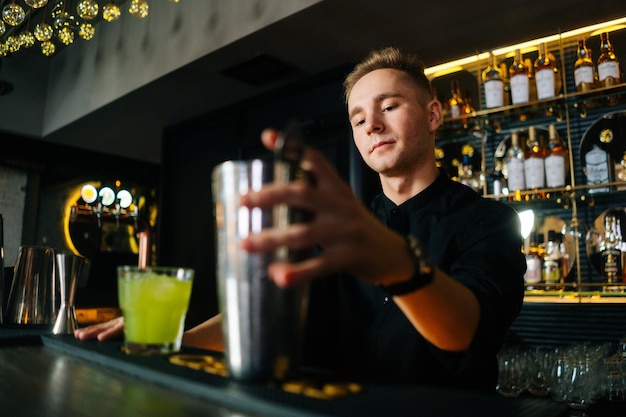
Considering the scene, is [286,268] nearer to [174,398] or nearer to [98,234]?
[174,398]

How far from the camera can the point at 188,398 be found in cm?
55

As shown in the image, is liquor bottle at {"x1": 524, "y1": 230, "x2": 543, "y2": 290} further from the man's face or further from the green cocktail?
the green cocktail

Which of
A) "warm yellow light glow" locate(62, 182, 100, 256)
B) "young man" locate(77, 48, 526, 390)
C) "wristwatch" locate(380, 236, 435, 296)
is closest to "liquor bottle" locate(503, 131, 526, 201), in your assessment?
"young man" locate(77, 48, 526, 390)

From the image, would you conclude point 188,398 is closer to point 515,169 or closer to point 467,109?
point 515,169

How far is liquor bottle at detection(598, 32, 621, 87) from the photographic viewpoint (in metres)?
2.47

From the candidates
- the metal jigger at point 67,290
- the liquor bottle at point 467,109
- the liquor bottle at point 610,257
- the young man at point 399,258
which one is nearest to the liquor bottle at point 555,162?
the liquor bottle at point 610,257

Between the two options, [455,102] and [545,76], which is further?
[455,102]

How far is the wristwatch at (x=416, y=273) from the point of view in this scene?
0.54m

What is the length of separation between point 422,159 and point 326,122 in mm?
2024

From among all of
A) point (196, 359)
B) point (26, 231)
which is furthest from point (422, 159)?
point (26, 231)

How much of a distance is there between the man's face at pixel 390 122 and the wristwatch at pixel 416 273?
0.77 meters

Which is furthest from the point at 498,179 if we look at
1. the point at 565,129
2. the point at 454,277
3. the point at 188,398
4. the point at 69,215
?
the point at 69,215

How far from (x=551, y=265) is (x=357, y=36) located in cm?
152

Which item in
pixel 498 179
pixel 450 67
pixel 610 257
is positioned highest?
pixel 450 67
